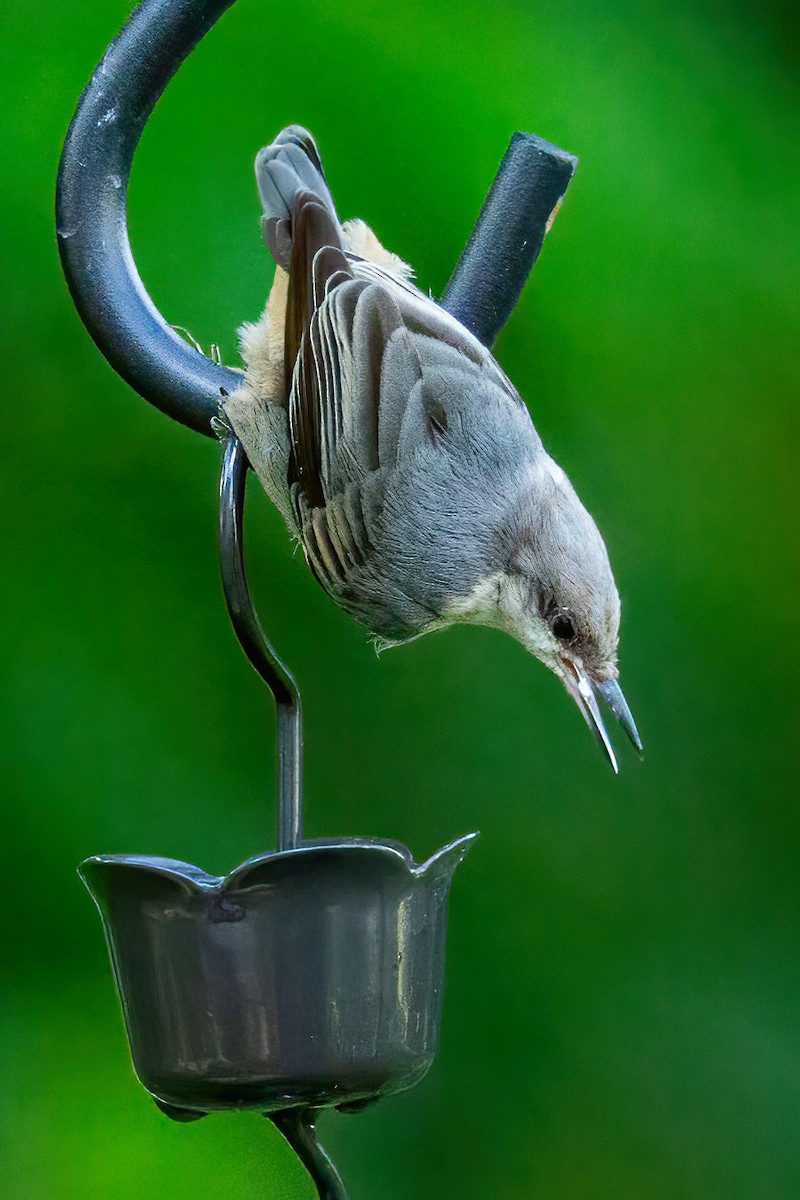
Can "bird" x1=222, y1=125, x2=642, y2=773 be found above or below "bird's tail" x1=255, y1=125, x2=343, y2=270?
below

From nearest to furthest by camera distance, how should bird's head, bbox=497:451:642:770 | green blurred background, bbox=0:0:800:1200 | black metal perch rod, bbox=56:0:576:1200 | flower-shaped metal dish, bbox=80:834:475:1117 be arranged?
flower-shaped metal dish, bbox=80:834:475:1117 → black metal perch rod, bbox=56:0:576:1200 → bird's head, bbox=497:451:642:770 → green blurred background, bbox=0:0:800:1200

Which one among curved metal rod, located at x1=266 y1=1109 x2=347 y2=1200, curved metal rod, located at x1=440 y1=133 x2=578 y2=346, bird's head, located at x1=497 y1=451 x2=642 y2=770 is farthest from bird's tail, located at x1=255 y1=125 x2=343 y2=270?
curved metal rod, located at x1=266 y1=1109 x2=347 y2=1200

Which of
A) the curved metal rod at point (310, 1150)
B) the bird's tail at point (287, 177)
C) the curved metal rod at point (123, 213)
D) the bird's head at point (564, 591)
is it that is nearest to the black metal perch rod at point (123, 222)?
the curved metal rod at point (123, 213)

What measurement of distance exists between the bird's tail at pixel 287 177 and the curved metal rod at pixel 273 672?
0.48 meters

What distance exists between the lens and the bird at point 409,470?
4.99ft

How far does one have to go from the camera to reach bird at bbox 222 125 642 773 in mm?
1520

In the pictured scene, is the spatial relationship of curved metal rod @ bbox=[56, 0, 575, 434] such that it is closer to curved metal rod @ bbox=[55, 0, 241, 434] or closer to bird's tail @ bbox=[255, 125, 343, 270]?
curved metal rod @ bbox=[55, 0, 241, 434]

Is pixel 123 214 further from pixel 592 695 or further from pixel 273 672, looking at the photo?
pixel 592 695

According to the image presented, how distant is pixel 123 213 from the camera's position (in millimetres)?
1446

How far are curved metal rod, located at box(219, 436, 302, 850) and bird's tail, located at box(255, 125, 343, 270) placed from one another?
18.9 inches

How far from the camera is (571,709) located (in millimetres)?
2797

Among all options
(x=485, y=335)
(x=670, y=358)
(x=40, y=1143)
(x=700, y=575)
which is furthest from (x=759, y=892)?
(x=485, y=335)

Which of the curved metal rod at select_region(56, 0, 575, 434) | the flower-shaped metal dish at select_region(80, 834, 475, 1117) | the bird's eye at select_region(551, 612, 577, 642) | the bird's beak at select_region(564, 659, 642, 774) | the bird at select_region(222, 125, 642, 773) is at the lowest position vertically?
the flower-shaped metal dish at select_region(80, 834, 475, 1117)

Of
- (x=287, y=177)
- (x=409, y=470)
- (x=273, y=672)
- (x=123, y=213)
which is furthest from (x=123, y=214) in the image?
(x=273, y=672)
